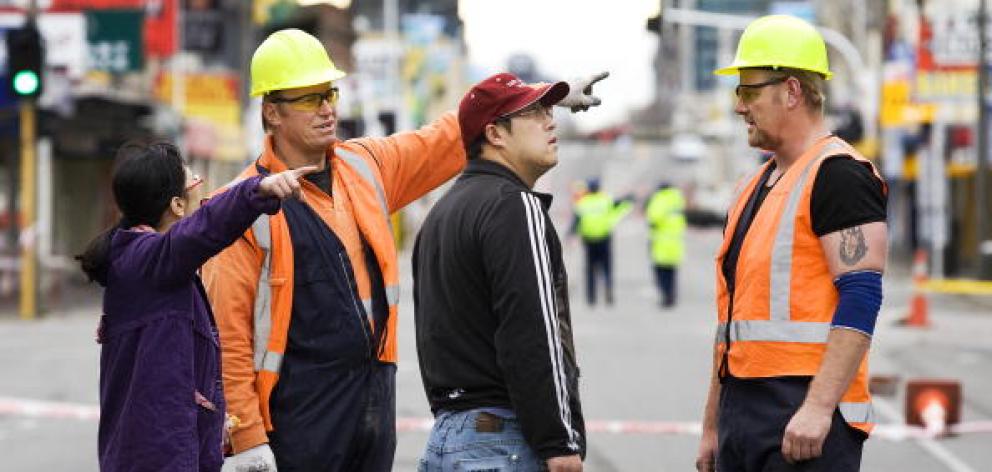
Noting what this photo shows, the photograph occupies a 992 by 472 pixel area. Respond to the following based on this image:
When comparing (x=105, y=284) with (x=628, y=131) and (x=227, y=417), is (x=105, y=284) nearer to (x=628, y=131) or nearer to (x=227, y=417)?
(x=227, y=417)

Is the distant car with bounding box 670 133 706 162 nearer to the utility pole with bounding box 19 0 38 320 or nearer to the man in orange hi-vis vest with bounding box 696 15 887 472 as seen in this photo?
the utility pole with bounding box 19 0 38 320

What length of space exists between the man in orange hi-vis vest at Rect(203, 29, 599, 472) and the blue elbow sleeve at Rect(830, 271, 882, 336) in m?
1.12

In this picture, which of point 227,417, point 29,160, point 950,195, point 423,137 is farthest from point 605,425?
point 950,195

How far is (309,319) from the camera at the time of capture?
5598mm

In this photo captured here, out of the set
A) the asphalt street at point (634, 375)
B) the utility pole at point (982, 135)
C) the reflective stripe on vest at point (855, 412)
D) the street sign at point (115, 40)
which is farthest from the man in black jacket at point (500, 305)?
the utility pole at point (982, 135)

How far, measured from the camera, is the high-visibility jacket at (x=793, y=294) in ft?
16.9

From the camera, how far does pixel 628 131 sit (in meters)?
199

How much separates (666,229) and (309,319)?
21.3 meters

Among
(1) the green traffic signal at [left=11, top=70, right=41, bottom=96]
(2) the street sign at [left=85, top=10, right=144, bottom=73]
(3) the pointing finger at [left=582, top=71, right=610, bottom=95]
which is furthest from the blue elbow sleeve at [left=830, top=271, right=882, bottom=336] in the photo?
(2) the street sign at [left=85, top=10, right=144, bottom=73]

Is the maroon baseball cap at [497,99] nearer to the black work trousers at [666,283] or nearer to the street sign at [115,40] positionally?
the black work trousers at [666,283]

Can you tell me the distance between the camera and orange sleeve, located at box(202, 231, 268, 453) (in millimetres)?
5531

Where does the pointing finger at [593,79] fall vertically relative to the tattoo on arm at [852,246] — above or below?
above

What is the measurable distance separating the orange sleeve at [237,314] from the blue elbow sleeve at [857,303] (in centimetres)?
174

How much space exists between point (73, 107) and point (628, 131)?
170m
